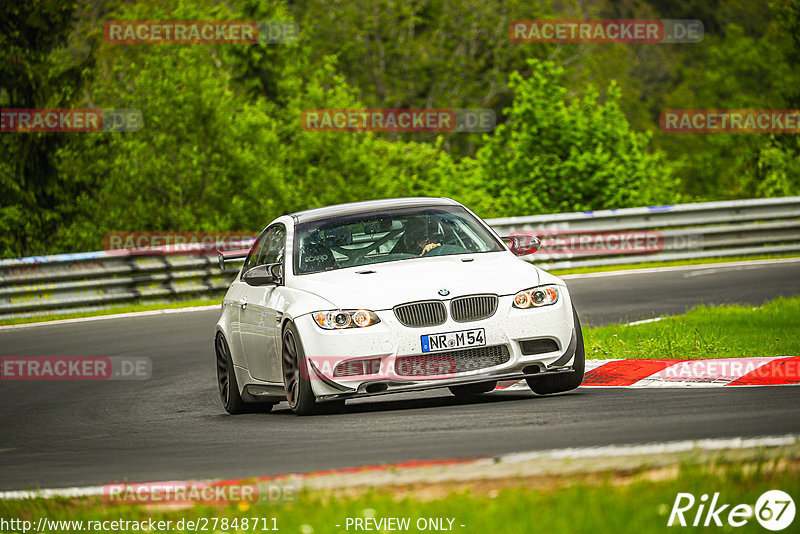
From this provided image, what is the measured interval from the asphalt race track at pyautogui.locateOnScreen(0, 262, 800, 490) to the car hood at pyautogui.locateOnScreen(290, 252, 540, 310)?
0.76 meters

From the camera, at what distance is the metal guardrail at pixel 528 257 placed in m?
20.2

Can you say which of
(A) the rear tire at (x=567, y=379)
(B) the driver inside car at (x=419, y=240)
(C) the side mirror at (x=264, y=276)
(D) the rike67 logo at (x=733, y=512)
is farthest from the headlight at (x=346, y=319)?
(D) the rike67 logo at (x=733, y=512)

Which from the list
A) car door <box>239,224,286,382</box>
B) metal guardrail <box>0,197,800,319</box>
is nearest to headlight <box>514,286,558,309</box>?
car door <box>239,224,286,382</box>

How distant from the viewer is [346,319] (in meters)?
8.98

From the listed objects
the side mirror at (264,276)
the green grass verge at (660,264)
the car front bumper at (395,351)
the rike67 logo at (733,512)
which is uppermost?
the side mirror at (264,276)

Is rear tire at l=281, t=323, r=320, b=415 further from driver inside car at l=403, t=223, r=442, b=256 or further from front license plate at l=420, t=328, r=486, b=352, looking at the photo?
driver inside car at l=403, t=223, r=442, b=256

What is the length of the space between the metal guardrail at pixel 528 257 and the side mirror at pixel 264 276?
1069 centimetres

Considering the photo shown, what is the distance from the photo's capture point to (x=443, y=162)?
34000 mm

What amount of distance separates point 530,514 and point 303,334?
4263 mm

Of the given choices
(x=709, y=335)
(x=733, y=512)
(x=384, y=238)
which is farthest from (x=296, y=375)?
(x=733, y=512)

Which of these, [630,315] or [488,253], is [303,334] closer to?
[488,253]

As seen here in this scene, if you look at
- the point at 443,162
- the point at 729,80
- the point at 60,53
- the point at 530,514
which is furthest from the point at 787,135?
the point at 530,514

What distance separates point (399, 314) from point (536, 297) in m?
0.96

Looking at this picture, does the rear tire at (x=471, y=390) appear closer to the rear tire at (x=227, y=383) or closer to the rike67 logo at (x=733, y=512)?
the rear tire at (x=227, y=383)
